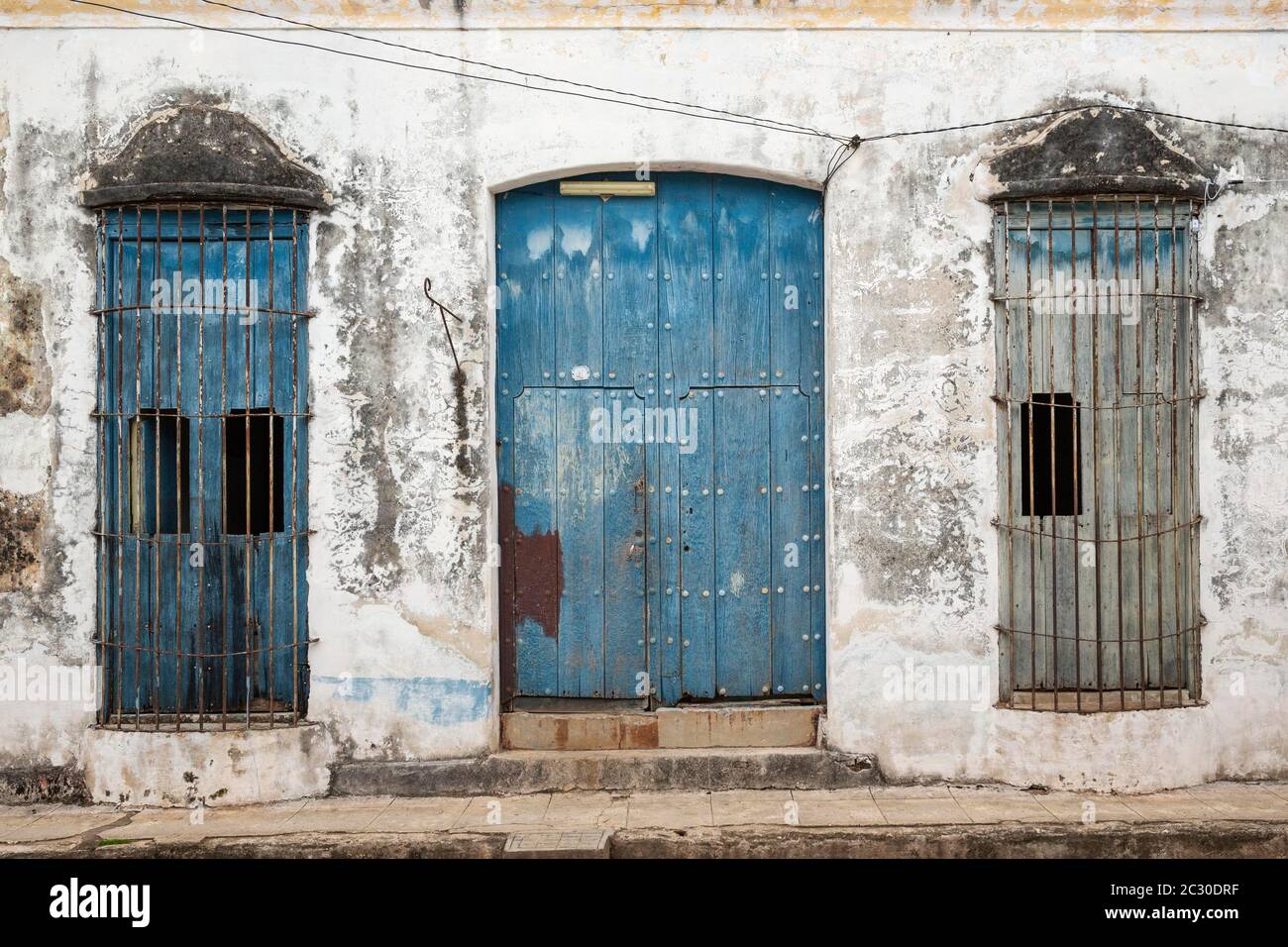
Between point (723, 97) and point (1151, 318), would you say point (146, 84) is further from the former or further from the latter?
point (1151, 318)

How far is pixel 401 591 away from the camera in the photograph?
17.0 feet

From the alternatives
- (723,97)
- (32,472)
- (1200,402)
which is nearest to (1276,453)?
(1200,402)

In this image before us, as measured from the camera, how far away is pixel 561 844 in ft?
14.8

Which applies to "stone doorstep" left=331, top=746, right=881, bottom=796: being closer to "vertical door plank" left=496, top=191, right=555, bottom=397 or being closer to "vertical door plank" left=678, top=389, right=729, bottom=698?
"vertical door plank" left=678, top=389, right=729, bottom=698

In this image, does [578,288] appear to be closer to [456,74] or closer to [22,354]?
[456,74]

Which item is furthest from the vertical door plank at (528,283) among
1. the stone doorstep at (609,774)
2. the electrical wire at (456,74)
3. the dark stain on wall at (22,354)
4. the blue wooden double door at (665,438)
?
the dark stain on wall at (22,354)

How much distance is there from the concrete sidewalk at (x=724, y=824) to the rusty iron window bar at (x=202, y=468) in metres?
0.54

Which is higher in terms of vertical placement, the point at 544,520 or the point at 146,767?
the point at 544,520

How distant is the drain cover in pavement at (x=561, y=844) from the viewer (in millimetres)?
4465

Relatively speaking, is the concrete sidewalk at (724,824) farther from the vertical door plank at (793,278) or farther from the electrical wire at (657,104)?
the electrical wire at (657,104)

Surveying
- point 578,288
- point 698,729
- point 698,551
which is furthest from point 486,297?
point 698,729

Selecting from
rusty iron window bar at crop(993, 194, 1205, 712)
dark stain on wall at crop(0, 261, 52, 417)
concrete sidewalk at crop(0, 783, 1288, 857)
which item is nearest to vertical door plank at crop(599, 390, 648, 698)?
concrete sidewalk at crop(0, 783, 1288, 857)

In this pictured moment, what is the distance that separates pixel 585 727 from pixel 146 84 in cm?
375

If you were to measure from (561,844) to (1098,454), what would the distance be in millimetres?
3144
